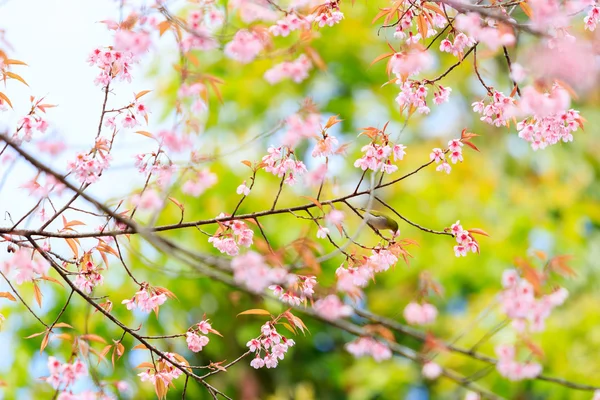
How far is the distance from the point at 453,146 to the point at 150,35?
824 millimetres

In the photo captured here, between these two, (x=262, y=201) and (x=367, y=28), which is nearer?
(x=262, y=201)

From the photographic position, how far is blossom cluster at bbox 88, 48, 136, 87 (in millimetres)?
1457

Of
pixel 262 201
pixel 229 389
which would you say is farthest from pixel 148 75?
pixel 229 389

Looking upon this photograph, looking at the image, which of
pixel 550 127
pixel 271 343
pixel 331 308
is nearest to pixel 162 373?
pixel 271 343

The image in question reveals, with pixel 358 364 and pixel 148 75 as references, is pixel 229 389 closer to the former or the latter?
pixel 358 364

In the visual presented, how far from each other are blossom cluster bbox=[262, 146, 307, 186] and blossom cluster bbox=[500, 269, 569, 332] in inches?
25.1

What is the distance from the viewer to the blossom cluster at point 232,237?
57.9 inches

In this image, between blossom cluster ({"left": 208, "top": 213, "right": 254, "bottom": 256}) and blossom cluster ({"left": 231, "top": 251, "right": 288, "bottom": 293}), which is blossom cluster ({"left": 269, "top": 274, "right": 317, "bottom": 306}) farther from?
blossom cluster ({"left": 231, "top": 251, "right": 288, "bottom": 293})

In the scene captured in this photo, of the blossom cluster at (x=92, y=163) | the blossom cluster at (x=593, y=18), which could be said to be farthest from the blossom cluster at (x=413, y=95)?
the blossom cluster at (x=92, y=163)

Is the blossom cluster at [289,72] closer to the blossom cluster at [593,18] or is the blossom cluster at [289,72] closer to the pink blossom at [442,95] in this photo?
the pink blossom at [442,95]

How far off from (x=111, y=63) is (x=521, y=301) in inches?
48.4

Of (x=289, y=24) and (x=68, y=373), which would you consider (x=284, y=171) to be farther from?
(x=68, y=373)

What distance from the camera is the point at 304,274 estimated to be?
1614mm

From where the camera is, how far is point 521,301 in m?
1.53
